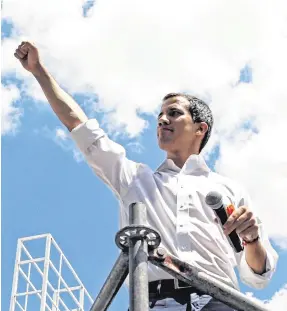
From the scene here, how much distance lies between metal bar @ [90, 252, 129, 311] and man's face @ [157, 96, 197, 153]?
0.93 meters

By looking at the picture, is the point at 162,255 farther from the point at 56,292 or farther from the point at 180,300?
the point at 56,292

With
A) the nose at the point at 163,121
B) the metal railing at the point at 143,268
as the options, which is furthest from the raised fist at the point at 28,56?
the metal railing at the point at 143,268

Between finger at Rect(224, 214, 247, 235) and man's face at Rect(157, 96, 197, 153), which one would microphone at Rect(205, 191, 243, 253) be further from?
man's face at Rect(157, 96, 197, 153)

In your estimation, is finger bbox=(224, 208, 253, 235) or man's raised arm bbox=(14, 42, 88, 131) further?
man's raised arm bbox=(14, 42, 88, 131)

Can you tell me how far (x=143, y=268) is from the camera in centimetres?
149

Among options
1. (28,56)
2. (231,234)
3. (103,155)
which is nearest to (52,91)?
(28,56)

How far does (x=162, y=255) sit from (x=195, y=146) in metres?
1.03

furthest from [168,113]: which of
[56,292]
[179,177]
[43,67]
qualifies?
[56,292]

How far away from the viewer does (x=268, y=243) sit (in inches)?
88.5

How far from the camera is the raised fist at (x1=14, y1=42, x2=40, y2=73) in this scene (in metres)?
2.34

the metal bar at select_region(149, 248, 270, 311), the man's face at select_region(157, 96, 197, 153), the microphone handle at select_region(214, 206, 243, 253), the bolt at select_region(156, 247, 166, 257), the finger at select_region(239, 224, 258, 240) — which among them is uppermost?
the man's face at select_region(157, 96, 197, 153)

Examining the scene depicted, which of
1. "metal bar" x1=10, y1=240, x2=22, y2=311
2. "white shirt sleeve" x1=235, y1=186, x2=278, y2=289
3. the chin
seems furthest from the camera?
"metal bar" x1=10, y1=240, x2=22, y2=311

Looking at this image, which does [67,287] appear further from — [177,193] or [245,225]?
[245,225]

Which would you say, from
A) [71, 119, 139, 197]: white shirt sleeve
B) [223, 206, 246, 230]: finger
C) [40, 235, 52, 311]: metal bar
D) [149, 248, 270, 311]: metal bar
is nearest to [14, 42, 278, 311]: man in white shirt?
[71, 119, 139, 197]: white shirt sleeve
